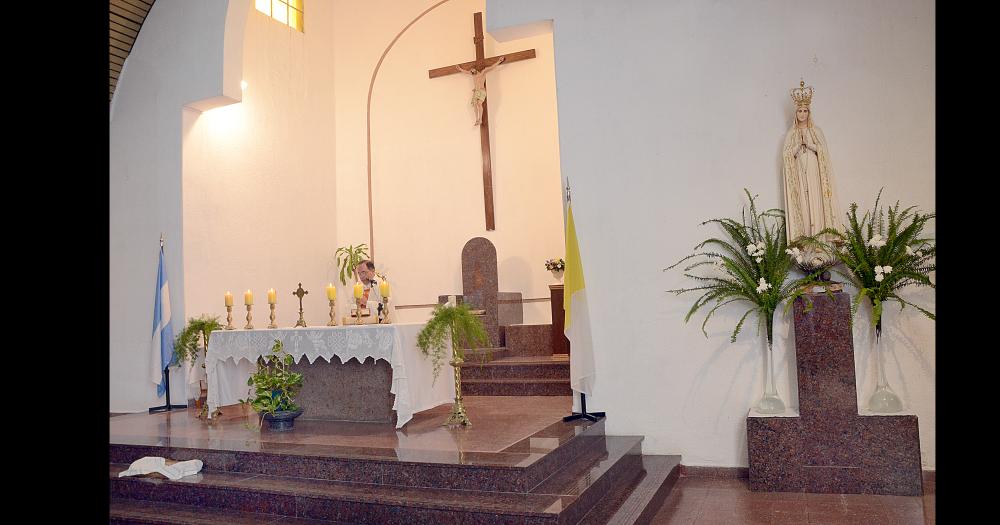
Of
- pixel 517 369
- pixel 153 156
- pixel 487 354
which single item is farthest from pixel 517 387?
pixel 153 156

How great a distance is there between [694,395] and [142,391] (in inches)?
244

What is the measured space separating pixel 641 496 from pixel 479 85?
652 centimetres

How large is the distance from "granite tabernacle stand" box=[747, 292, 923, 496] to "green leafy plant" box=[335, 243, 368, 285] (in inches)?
252

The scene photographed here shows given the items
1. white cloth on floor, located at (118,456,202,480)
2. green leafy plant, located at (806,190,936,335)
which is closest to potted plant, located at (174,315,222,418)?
white cloth on floor, located at (118,456,202,480)

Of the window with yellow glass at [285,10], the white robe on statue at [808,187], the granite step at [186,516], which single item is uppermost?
the window with yellow glass at [285,10]

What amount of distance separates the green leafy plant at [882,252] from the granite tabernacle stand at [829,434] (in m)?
0.26

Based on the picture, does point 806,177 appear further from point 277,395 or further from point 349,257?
point 349,257

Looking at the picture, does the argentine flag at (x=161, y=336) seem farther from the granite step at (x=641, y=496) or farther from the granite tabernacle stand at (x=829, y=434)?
the granite tabernacle stand at (x=829, y=434)

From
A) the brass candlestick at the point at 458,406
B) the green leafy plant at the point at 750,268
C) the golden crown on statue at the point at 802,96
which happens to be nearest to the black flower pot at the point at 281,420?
the brass candlestick at the point at 458,406

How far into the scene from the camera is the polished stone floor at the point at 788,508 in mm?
4676

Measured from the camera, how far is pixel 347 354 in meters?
6.12
